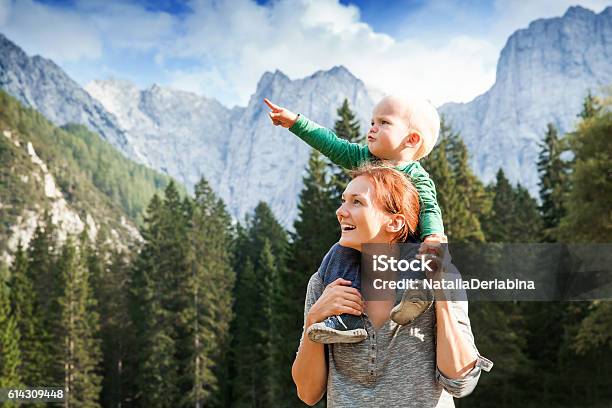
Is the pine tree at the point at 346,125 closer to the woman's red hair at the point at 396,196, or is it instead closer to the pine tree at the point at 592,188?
the pine tree at the point at 592,188

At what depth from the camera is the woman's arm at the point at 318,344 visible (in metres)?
2.09

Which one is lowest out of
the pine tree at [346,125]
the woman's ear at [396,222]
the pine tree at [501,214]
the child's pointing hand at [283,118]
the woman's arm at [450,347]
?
the woman's arm at [450,347]

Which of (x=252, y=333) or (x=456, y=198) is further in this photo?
(x=252, y=333)

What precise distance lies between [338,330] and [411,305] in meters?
0.24

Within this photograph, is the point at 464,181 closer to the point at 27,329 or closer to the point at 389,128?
the point at 27,329

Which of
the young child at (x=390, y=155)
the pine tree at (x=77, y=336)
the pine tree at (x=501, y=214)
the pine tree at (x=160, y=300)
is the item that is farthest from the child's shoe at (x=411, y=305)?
the pine tree at (x=77, y=336)

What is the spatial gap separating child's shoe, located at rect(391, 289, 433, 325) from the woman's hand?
0.12 metres

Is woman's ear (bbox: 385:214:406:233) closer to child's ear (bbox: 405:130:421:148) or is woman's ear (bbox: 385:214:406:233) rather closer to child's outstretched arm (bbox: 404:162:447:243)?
child's outstretched arm (bbox: 404:162:447:243)

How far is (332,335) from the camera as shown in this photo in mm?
2072

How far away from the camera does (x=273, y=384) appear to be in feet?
109

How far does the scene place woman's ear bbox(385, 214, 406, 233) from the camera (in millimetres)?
2206

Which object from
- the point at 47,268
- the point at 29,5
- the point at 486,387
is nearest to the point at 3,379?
the point at 47,268

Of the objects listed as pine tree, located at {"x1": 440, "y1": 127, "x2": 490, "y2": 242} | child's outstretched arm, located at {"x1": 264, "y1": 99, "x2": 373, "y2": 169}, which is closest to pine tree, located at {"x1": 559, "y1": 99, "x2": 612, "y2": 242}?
pine tree, located at {"x1": 440, "y1": 127, "x2": 490, "y2": 242}

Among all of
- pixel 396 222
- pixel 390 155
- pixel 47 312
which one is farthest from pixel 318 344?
pixel 47 312
